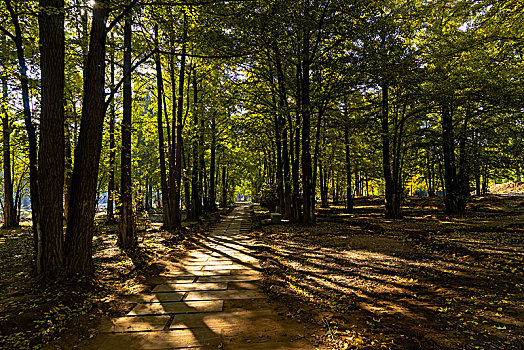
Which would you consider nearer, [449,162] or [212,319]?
[212,319]

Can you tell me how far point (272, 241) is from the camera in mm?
10141

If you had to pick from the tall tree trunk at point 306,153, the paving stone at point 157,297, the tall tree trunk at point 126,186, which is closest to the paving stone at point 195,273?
the paving stone at point 157,297

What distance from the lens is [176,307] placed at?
426 centimetres

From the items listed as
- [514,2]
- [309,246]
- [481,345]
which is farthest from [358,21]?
[481,345]

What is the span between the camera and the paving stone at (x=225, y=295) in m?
Answer: 4.64

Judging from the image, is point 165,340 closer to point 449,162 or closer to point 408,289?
point 408,289

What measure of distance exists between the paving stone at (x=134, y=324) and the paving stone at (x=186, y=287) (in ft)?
3.82

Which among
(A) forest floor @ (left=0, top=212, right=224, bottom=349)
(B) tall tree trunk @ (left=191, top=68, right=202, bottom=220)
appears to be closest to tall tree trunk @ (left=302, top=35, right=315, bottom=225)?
(B) tall tree trunk @ (left=191, top=68, right=202, bottom=220)

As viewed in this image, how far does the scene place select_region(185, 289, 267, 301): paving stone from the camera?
4.64 m

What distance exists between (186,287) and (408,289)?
4068 millimetres

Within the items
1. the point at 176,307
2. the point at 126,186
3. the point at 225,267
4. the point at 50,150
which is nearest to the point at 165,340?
the point at 176,307

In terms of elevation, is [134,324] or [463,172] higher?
[463,172]

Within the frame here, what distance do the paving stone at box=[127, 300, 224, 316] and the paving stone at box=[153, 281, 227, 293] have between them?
2.20 feet

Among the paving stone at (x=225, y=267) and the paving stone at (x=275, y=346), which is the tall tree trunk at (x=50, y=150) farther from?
the paving stone at (x=275, y=346)
